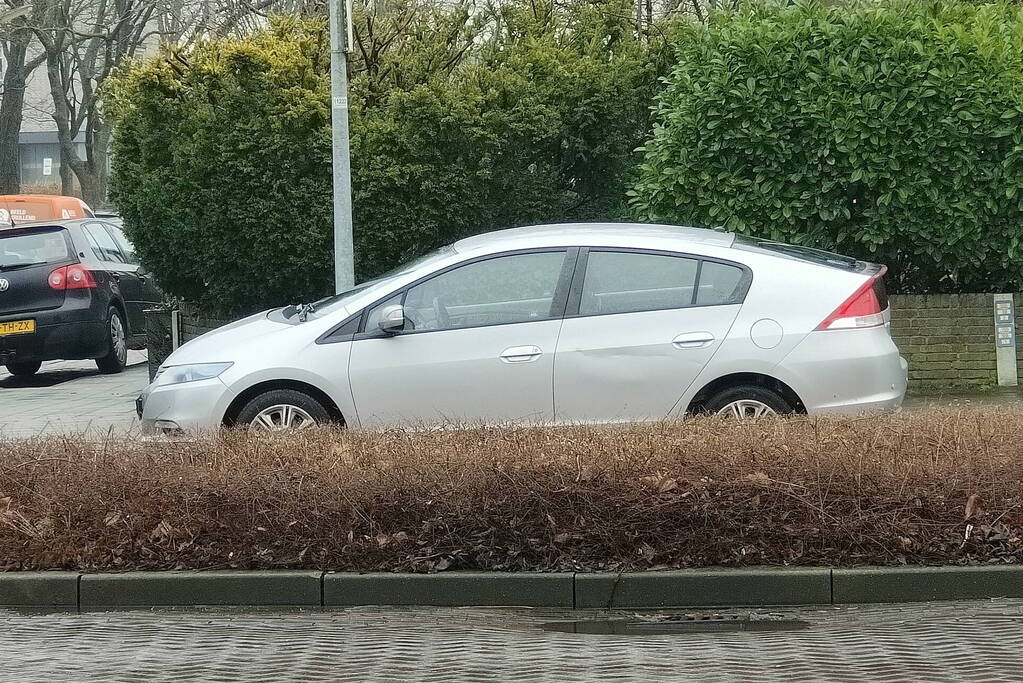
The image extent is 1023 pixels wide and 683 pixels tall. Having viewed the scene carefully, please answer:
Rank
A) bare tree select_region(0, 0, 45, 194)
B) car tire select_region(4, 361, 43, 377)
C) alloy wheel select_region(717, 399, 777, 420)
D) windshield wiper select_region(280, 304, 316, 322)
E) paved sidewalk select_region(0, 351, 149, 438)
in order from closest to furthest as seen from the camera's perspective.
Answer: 1. alloy wheel select_region(717, 399, 777, 420)
2. windshield wiper select_region(280, 304, 316, 322)
3. paved sidewalk select_region(0, 351, 149, 438)
4. car tire select_region(4, 361, 43, 377)
5. bare tree select_region(0, 0, 45, 194)

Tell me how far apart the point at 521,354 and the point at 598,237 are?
39.3 inches

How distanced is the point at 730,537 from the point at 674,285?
9.74 ft

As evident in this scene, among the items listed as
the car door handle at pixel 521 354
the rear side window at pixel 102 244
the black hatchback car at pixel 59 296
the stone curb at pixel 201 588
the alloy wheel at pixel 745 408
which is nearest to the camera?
the stone curb at pixel 201 588

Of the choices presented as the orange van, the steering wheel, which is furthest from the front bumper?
the orange van

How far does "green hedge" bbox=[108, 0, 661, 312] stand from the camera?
1323cm

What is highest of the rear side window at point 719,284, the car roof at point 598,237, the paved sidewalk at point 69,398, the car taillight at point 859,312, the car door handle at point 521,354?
the car roof at point 598,237

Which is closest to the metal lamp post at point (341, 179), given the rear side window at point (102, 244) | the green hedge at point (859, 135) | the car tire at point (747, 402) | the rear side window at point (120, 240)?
the green hedge at point (859, 135)

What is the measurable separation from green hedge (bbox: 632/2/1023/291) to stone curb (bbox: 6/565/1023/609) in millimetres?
6409

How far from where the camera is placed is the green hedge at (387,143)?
13234 millimetres

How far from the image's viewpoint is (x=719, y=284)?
924cm

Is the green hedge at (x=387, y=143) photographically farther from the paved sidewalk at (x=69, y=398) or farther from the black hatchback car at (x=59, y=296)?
the black hatchback car at (x=59, y=296)

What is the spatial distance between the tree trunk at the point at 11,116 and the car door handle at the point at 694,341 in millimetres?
39821

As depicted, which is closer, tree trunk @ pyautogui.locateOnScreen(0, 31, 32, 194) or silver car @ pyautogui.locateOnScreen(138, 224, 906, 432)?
silver car @ pyautogui.locateOnScreen(138, 224, 906, 432)

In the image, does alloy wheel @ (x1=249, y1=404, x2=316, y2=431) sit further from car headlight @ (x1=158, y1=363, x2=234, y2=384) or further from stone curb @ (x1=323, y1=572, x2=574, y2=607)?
stone curb @ (x1=323, y1=572, x2=574, y2=607)
